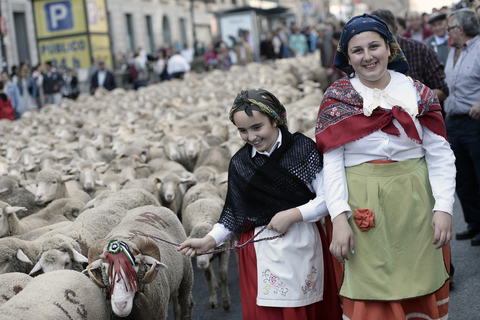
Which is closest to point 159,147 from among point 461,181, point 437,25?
point 437,25

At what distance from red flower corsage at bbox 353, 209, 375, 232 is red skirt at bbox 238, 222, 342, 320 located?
1.32 ft

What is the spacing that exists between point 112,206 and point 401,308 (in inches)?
111

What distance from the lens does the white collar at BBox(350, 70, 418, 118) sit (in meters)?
2.42

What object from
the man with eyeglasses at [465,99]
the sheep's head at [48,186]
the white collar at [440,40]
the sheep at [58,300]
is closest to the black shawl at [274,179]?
the sheep at [58,300]

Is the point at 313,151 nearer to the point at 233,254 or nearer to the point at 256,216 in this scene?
the point at 256,216

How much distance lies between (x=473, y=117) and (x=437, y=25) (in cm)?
343

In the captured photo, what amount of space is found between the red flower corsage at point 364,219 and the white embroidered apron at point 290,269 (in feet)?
1.02

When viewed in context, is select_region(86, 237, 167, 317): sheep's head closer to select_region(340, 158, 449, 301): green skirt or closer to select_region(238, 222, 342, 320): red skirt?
select_region(238, 222, 342, 320): red skirt

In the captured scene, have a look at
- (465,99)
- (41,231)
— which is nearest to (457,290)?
(465,99)

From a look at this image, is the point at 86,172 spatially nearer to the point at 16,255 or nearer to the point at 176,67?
the point at 16,255

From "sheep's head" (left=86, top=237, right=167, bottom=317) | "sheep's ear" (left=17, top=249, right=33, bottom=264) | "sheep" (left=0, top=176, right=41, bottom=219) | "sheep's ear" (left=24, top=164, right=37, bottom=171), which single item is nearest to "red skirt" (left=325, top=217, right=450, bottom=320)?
"sheep's head" (left=86, top=237, right=167, bottom=317)

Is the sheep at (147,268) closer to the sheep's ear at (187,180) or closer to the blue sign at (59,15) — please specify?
the sheep's ear at (187,180)

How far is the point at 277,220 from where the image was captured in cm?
254

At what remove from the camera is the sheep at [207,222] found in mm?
4602
